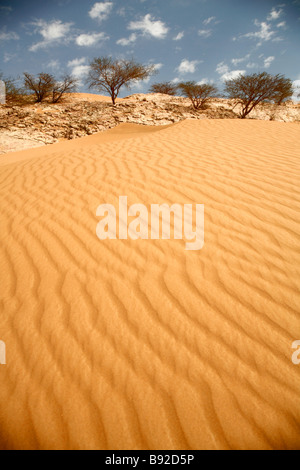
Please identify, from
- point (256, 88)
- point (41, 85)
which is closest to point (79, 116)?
point (41, 85)

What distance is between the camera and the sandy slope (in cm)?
112

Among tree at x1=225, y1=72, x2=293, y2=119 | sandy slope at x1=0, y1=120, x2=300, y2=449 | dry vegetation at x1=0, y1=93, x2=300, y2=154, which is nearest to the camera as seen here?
sandy slope at x1=0, y1=120, x2=300, y2=449

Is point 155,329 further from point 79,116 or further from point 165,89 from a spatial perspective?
point 165,89

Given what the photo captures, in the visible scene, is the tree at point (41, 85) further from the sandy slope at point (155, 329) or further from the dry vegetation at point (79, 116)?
the sandy slope at point (155, 329)

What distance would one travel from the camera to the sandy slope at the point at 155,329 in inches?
44.1

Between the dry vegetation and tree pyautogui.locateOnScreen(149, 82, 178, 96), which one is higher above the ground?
tree pyautogui.locateOnScreen(149, 82, 178, 96)

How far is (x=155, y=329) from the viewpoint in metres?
1.44

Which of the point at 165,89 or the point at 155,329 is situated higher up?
the point at 165,89

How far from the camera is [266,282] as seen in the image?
5.30ft

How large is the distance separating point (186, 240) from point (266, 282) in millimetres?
769

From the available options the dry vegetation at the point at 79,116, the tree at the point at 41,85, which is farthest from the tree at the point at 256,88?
the tree at the point at 41,85

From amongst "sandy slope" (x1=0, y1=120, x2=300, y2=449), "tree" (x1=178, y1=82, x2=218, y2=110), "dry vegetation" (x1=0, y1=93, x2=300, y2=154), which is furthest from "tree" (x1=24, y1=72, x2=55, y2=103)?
"sandy slope" (x1=0, y1=120, x2=300, y2=449)

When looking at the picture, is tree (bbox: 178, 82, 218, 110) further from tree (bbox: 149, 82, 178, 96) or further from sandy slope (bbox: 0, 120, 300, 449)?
sandy slope (bbox: 0, 120, 300, 449)

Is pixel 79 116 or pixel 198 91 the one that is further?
pixel 198 91
